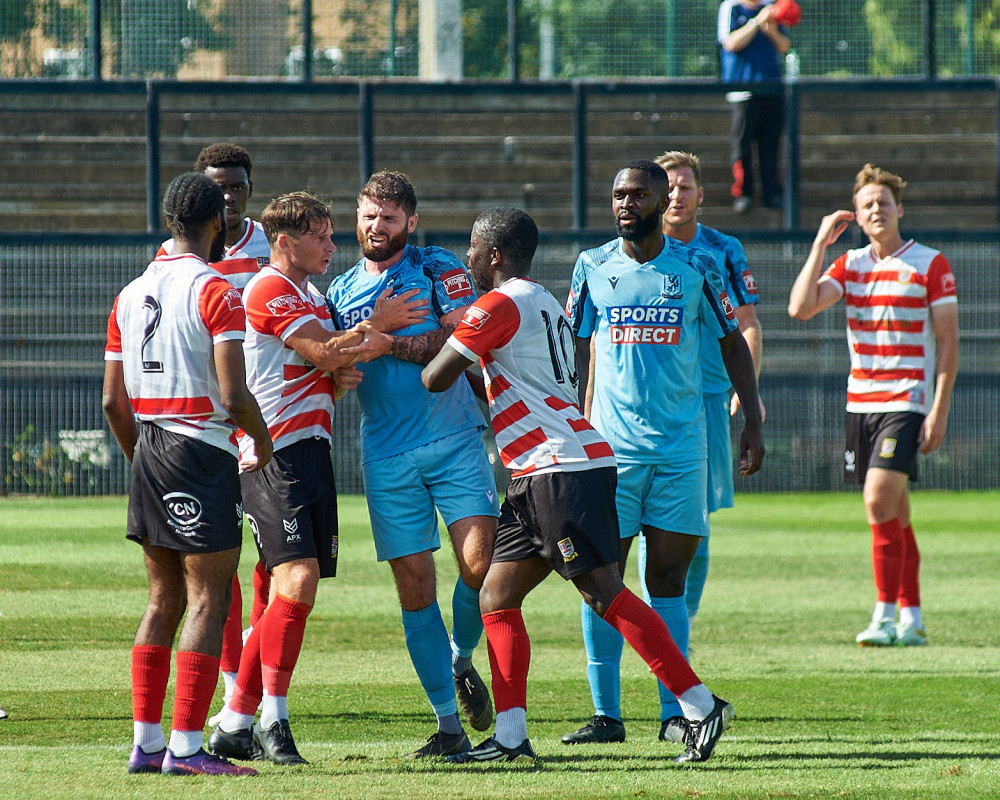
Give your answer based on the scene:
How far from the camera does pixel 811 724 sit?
5.68 meters

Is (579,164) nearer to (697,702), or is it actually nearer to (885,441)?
(885,441)

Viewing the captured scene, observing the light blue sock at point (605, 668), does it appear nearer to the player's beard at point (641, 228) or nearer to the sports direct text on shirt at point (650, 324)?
the sports direct text on shirt at point (650, 324)

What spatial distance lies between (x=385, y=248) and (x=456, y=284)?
0.32 m

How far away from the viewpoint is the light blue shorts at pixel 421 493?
5105 mm

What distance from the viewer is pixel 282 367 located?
5059 mm

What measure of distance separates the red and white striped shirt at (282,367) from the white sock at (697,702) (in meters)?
1.63

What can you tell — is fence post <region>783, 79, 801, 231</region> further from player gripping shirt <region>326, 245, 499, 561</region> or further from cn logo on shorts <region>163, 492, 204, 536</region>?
cn logo on shorts <region>163, 492, 204, 536</region>

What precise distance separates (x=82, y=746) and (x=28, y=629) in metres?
2.80

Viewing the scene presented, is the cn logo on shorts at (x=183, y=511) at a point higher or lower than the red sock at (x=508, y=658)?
higher

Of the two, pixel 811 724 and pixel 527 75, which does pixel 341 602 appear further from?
pixel 527 75

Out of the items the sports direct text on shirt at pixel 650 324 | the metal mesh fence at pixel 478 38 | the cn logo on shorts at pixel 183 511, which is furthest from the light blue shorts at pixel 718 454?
the metal mesh fence at pixel 478 38

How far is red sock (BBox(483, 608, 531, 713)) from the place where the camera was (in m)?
4.77

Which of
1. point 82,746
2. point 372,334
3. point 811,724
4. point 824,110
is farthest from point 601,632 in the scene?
point 824,110

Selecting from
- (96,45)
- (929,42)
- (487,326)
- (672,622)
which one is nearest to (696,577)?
(672,622)
